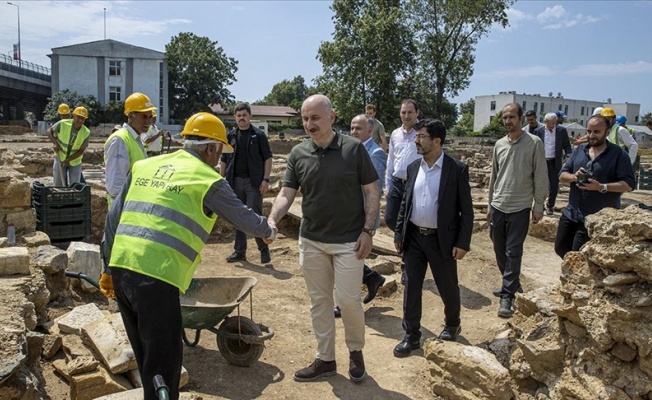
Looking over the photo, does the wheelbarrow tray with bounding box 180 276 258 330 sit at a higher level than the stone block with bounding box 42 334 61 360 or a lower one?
higher

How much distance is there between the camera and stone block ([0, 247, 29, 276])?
461cm

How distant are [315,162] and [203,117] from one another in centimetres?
107

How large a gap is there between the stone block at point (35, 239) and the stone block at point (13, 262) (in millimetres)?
1359

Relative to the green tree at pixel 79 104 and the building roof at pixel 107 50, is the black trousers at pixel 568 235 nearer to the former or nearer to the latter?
the green tree at pixel 79 104

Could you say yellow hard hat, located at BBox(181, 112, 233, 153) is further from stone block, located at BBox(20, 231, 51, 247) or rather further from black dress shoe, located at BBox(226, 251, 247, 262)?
black dress shoe, located at BBox(226, 251, 247, 262)

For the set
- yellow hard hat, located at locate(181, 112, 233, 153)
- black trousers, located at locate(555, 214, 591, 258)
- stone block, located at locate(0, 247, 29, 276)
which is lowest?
stone block, located at locate(0, 247, 29, 276)

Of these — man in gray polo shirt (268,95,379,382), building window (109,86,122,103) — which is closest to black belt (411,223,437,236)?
man in gray polo shirt (268,95,379,382)

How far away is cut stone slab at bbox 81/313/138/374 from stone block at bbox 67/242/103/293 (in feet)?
5.32

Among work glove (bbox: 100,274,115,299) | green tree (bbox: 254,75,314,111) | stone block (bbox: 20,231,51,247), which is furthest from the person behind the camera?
green tree (bbox: 254,75,314,111)

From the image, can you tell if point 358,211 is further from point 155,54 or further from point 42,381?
point 155,54

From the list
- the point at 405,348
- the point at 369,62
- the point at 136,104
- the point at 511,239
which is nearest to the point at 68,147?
the point at 136,104

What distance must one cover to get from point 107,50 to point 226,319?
156 feet

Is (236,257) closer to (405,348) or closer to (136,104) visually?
(136,104)

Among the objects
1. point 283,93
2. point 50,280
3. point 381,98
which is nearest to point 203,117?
point 50,280
